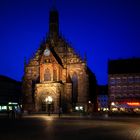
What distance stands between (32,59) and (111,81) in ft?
80.1

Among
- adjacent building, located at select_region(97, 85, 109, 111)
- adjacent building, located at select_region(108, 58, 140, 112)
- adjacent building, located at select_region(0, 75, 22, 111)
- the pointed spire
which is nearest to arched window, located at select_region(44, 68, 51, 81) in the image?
the pointed spire

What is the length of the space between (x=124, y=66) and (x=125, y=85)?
5869 millimetres

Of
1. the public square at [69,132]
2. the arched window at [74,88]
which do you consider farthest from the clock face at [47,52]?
the public square at [69,132]

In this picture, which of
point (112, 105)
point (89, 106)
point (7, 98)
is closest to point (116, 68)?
point (112, 105)

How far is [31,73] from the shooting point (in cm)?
8200

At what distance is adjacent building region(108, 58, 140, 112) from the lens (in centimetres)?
8956

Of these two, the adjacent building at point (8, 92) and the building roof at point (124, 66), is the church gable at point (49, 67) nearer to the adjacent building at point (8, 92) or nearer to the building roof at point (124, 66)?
the building roof at point (124, 66)

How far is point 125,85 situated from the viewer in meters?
90.5

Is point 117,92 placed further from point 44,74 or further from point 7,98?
point 7,98

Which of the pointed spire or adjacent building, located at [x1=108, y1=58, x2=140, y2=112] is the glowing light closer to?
the pointed spire

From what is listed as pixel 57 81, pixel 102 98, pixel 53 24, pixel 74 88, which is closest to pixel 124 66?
pixel 74 88

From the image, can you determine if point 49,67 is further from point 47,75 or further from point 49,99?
point 49,99

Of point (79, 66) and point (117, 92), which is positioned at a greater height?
point (79, 66)

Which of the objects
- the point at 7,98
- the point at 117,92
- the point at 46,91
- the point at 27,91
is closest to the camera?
the point at 46,91
